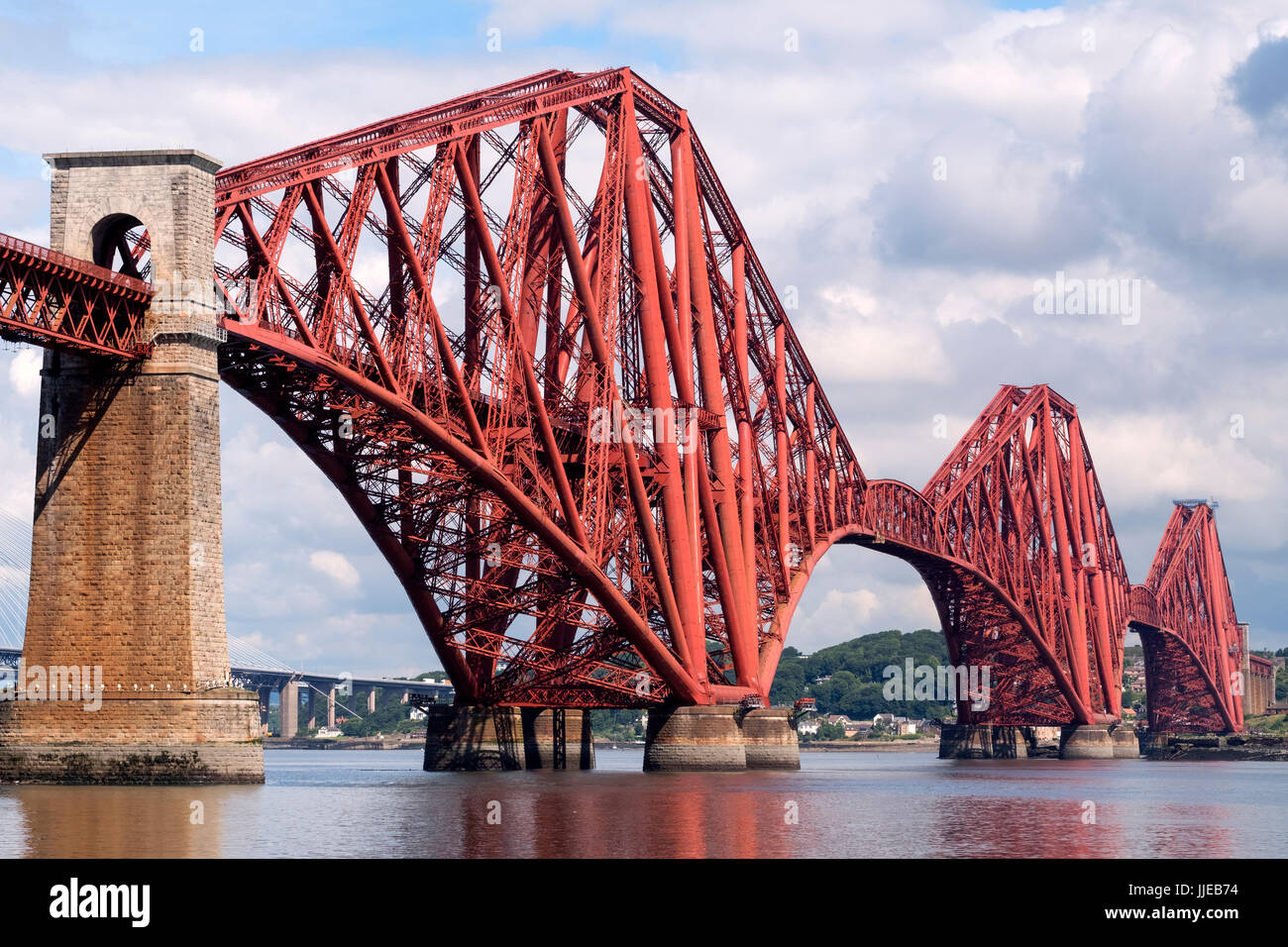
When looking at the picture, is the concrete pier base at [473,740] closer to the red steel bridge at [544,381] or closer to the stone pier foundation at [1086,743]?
the red steel bridge at [544,381]

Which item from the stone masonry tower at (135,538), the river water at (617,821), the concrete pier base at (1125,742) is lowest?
the concrete pier base at (1125,742)

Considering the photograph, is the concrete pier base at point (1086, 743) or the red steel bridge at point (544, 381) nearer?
the red steel bridge at point (544, 381)

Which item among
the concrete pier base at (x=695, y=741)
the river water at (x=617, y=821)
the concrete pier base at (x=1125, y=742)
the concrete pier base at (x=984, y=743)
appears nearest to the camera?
the river water at (x=617, y=821)

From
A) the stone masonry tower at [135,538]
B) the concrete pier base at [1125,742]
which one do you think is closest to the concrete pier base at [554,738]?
the stone masonry tower at [135,538]

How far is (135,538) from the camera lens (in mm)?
53594

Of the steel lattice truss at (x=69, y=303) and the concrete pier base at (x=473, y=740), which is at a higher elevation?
the steel lattice truss at (x=69, y=303)

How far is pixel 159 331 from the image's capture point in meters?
54.7

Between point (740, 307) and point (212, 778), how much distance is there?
175 feet

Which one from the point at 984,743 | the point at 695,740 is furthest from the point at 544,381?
the point at 984,743

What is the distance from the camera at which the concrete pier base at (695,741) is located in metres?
85.4

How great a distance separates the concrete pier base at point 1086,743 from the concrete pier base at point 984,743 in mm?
3613
